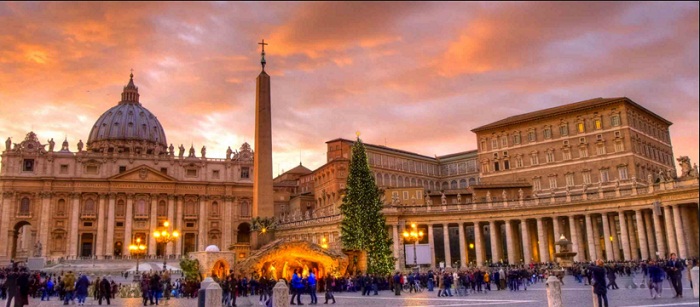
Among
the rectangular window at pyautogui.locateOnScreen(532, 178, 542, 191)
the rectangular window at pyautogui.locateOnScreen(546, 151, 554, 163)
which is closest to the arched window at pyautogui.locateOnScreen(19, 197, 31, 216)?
the rectangular window at pyautogui.locateOnScreen(532, 178, 542, 191)

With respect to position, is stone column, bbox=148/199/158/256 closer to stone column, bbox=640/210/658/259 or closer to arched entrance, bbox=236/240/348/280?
arched entrance, bbox=236/240/348/280

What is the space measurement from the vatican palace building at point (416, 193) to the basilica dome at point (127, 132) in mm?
307

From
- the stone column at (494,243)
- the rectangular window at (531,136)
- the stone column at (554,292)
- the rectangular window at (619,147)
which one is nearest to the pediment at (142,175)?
the stone column at (494,243)

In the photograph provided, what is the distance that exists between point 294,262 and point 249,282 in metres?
3.75

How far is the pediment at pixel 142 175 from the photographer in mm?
86938

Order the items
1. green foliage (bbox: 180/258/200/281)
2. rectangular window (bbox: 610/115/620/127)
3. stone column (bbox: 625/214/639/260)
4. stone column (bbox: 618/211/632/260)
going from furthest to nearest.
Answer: rectangular window (bbox: 610/115/620/127)
stone column (bbox: 625/214/639/260)
stone column (bbox: 618/211/632/260)
green foliage (bbox: 180/258/200/281)

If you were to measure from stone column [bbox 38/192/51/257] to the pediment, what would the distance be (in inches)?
362

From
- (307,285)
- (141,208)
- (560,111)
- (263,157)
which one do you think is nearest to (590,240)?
(560,111)

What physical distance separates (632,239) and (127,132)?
94039 mm

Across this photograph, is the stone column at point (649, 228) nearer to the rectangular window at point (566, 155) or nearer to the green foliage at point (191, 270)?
the rectangular window at point (566, 155)

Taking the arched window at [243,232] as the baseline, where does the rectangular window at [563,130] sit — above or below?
above

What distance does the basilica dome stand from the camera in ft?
367

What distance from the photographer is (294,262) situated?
35531 mm

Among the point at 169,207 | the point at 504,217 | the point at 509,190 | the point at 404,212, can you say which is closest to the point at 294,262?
the point at 404,212
